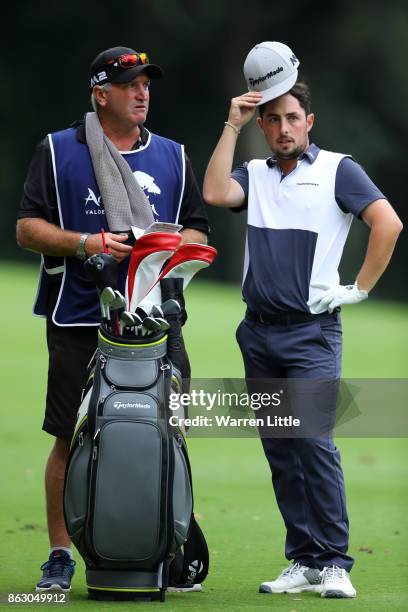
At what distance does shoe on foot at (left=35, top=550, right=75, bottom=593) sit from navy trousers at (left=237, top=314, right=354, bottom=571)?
85 cm

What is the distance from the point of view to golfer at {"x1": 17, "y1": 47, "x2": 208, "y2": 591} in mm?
5117

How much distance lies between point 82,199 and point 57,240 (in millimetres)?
215

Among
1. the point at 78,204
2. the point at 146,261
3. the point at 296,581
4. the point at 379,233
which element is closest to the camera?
the point at 146,261

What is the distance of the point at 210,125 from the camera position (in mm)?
37375

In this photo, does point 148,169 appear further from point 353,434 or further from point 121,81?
point 353,434

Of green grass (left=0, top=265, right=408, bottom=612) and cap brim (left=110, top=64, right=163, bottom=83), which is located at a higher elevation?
cap brim (left=110, top=64, right=163, bottom=83)

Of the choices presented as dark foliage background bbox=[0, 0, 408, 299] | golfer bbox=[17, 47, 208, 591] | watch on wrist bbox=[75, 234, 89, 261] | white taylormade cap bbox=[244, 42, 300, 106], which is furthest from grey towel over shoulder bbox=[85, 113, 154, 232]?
dark foliage background bbox=[0, 0, 408, 299]

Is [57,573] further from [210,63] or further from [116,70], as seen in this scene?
[210,63]

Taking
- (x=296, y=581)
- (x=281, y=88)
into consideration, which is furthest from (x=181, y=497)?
(x=281, y=88)

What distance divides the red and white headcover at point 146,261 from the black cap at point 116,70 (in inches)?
30.0

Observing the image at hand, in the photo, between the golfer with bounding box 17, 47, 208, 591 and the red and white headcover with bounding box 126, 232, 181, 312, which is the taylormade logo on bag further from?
the golfer with bounding box 17, 47, 208, 591

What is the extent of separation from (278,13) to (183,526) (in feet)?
111

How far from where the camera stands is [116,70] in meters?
5.16

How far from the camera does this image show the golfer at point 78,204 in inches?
201
